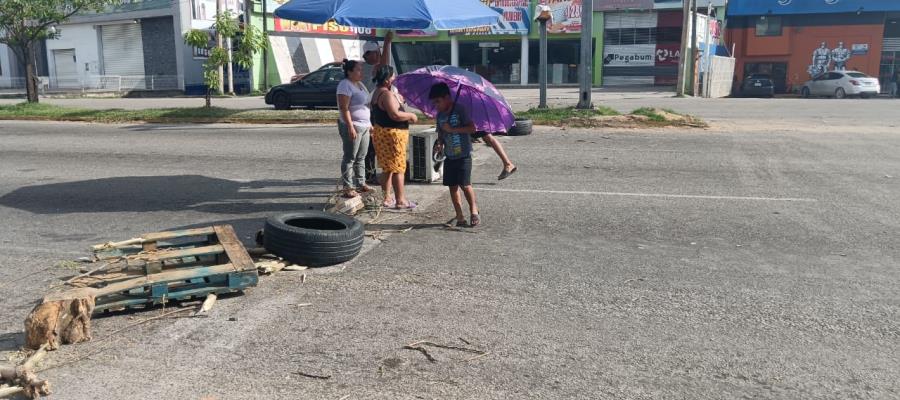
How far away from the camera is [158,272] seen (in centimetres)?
514

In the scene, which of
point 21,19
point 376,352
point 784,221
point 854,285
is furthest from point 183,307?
point 21,19

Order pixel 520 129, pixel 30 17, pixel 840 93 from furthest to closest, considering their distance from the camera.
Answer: pixel 840 93 → pixel 30 17 → pixel 520 129

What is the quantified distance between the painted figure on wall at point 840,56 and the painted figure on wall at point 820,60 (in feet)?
1.02

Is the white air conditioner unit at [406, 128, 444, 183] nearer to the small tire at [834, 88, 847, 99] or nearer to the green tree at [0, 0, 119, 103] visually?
the green tree at [0, 0, 119, 103]

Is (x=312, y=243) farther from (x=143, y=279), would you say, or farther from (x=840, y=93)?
(x=840, y=93)

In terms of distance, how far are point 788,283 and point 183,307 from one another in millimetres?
4511

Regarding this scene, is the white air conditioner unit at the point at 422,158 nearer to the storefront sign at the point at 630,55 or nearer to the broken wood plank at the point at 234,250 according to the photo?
the broken wood plank at the point at 234,250

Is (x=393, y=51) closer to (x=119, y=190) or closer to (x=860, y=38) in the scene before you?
(x=860, y=38)

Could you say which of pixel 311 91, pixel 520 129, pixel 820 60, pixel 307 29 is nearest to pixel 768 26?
pixel 820 60

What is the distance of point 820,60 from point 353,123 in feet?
136

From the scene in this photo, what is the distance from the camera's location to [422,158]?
982 cm

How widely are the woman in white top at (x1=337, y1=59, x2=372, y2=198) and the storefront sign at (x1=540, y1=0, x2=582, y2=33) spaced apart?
1463 inches

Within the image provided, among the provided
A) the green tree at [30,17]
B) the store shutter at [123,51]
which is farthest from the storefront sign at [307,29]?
the green tree at [30,17]

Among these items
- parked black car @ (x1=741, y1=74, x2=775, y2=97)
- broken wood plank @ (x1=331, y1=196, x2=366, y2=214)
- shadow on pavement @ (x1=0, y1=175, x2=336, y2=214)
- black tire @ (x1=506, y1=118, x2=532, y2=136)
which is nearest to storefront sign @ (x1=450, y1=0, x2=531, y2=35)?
parked black car @ (x1=741, y1=74, x2=775, y2=97)
